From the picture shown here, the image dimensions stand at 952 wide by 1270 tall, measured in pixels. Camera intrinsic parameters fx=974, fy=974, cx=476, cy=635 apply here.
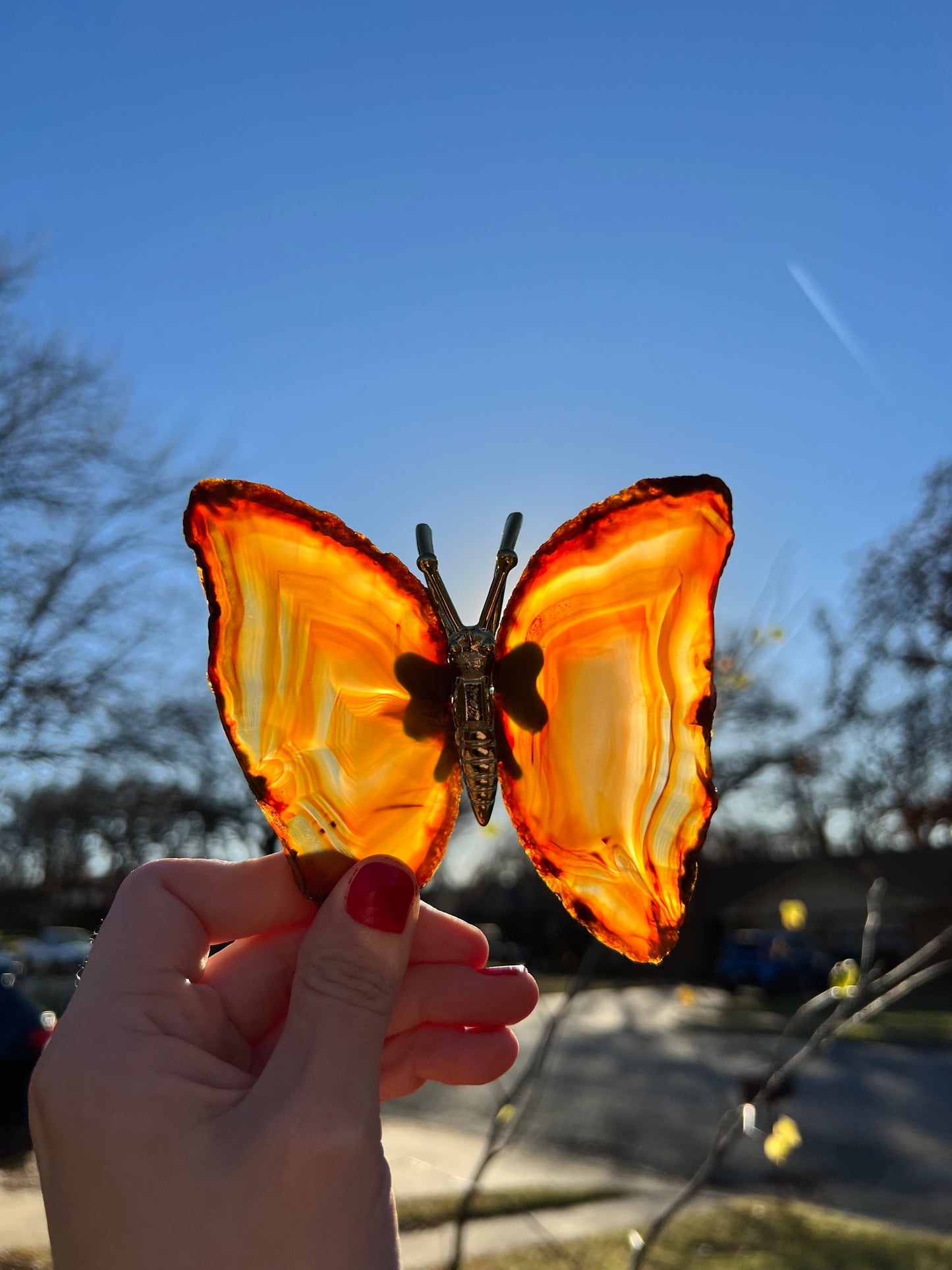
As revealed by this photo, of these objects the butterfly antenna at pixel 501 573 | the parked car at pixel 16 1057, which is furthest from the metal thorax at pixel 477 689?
the parked car at pixel 16 1057

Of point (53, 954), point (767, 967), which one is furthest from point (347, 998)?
point (53, 954)

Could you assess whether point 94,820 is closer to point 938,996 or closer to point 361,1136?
point 361,1136

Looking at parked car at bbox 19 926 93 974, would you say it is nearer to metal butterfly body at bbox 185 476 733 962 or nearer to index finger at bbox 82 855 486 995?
index finger at bbox 82 855 486 995

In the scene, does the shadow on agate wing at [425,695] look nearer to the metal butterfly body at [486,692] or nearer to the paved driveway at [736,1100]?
the metal butterfly body at [486,692]

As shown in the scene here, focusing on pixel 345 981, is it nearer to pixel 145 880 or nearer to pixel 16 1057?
pixel 145 880

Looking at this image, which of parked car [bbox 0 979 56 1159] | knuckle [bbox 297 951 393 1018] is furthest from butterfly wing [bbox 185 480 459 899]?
parked car [bbox 0 979 56 1159]
